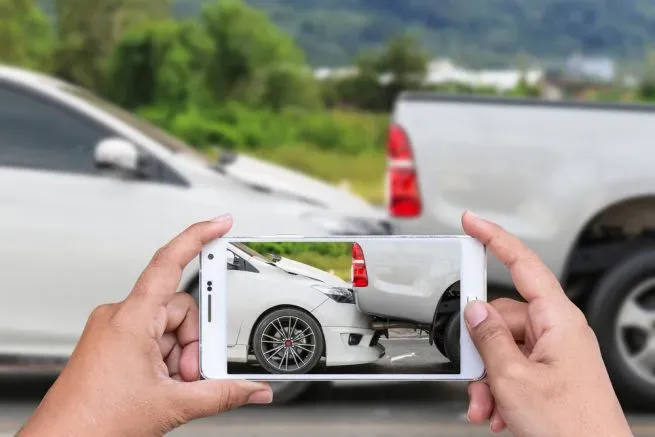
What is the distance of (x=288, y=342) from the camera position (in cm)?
166

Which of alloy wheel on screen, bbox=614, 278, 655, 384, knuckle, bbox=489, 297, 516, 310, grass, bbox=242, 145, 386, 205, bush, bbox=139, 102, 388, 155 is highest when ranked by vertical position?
bush, bbox=139, 102, 388, 155

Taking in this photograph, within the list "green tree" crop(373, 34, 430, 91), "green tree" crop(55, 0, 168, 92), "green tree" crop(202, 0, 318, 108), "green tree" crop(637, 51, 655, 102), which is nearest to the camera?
"green tree" crop(637, 51, 655, 102)

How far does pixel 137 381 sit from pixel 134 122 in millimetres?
4732

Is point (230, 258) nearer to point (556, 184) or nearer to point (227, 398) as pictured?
point (227, 398)

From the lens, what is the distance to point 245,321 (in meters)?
1.71

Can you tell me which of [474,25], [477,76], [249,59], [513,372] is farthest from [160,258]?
[474,25]

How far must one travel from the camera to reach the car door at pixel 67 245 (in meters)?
5.36

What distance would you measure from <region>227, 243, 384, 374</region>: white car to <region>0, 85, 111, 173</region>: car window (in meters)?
3.89

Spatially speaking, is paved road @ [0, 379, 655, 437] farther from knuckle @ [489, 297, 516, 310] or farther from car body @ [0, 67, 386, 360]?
knuckle @ [489, 297, 516, 310]

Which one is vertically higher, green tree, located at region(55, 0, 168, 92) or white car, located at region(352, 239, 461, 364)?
green tree, located at region(55, 0, 168, 92)

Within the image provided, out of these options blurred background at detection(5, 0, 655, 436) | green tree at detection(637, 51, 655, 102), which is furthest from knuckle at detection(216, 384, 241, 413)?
green tree at detection(637, 51, 655, 102)

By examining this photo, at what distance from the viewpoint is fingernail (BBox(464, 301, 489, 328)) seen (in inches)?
60.0

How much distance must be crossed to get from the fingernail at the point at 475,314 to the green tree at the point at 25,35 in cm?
1500

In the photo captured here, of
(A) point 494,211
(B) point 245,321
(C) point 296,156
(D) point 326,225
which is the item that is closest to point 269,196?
(D) point 326,225
